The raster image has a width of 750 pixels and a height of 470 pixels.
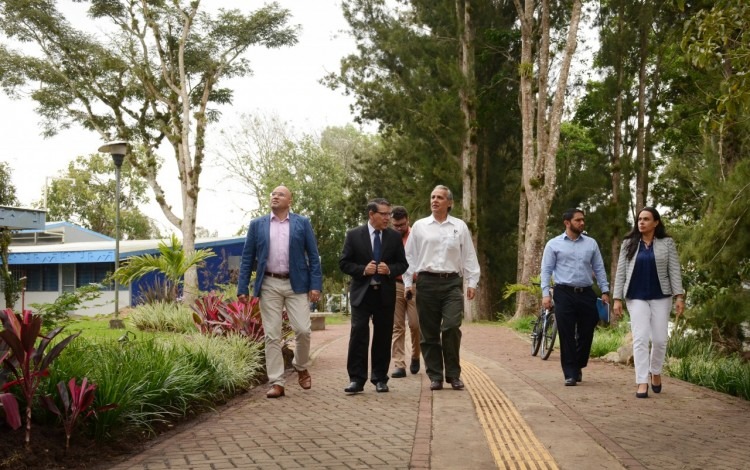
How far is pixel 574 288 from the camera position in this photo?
10.0 meters

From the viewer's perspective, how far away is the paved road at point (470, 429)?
5680 millimetres

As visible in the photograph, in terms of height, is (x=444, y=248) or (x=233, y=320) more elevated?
(x=444, y=248)

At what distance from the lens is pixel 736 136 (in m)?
15.2

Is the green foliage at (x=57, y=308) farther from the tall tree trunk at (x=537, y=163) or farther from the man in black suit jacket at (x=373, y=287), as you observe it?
the tall tree trunk at (x=537, y=163)

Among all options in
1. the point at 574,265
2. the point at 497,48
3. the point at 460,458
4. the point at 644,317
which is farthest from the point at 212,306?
the point at 497,48

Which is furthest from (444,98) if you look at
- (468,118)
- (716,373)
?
(716,373)

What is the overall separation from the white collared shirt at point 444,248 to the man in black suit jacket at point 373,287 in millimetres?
208

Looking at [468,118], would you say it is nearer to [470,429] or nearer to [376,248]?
[376,248]

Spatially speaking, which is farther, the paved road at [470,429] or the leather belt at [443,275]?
the leather belt at [443,275]

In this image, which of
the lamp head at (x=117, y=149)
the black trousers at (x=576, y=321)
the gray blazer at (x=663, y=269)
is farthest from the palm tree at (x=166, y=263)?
the gray blazer at (x=663, y=269)

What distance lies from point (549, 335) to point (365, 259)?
5050 mm

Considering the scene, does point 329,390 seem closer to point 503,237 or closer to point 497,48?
point 497,48

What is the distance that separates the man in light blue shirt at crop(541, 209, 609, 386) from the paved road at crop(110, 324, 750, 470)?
0.43 meters

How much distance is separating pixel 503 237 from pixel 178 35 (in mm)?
15579
